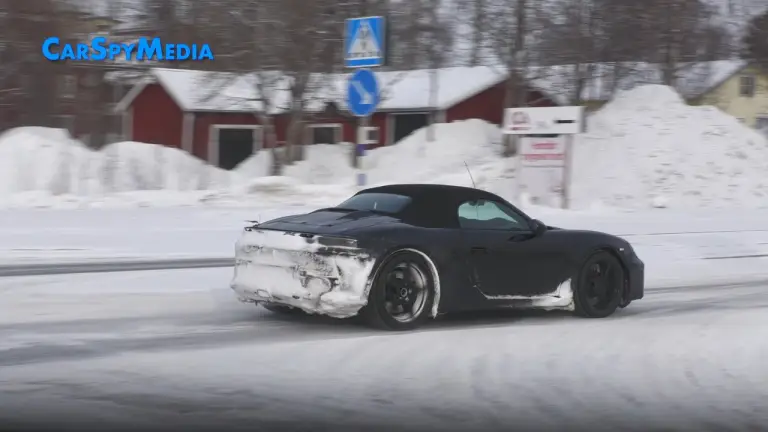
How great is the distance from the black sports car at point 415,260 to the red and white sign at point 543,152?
13965 millimetres

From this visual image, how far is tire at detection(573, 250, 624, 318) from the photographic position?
10.9 meters

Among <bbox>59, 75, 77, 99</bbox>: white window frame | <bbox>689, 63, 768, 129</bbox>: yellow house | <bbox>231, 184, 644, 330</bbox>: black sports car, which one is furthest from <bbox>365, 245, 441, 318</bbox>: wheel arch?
<bbox>689, 63, 768, 129</bbox>: yellow house

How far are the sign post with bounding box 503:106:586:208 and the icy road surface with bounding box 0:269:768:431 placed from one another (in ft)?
42.5

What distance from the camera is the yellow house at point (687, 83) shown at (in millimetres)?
36812

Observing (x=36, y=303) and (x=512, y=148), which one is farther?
(x=512, y=148)

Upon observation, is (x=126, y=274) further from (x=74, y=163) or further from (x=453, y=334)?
(x=74, y=163)

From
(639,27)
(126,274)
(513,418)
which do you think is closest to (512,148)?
(639,27)

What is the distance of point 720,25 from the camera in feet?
157

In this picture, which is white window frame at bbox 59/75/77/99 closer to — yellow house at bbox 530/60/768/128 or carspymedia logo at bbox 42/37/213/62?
carspymedia logo at bbox 42/37/213/62

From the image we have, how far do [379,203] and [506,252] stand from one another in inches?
50.3

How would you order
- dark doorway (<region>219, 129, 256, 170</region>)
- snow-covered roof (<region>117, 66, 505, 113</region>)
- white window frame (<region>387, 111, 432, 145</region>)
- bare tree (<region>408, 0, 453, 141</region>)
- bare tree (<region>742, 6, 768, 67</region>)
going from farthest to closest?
1. bare tree (<region>742, 6, 768, 67</region>)
2. white window frame (<region>387, 111, 432, 145</region>)
3. dark doorway (<region>219, 129, 256, 170</region>)
4. bare tree (<region>408, 0, 453, 141</region>)
5. snow-covered roof (<region>117, 66, 505, 113</region>)

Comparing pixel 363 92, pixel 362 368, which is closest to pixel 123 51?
pixel 363 92

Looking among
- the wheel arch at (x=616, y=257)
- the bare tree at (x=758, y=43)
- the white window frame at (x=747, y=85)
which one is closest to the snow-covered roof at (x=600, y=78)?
the bare tree at (x=758, y=43)

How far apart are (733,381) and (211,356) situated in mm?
3977
